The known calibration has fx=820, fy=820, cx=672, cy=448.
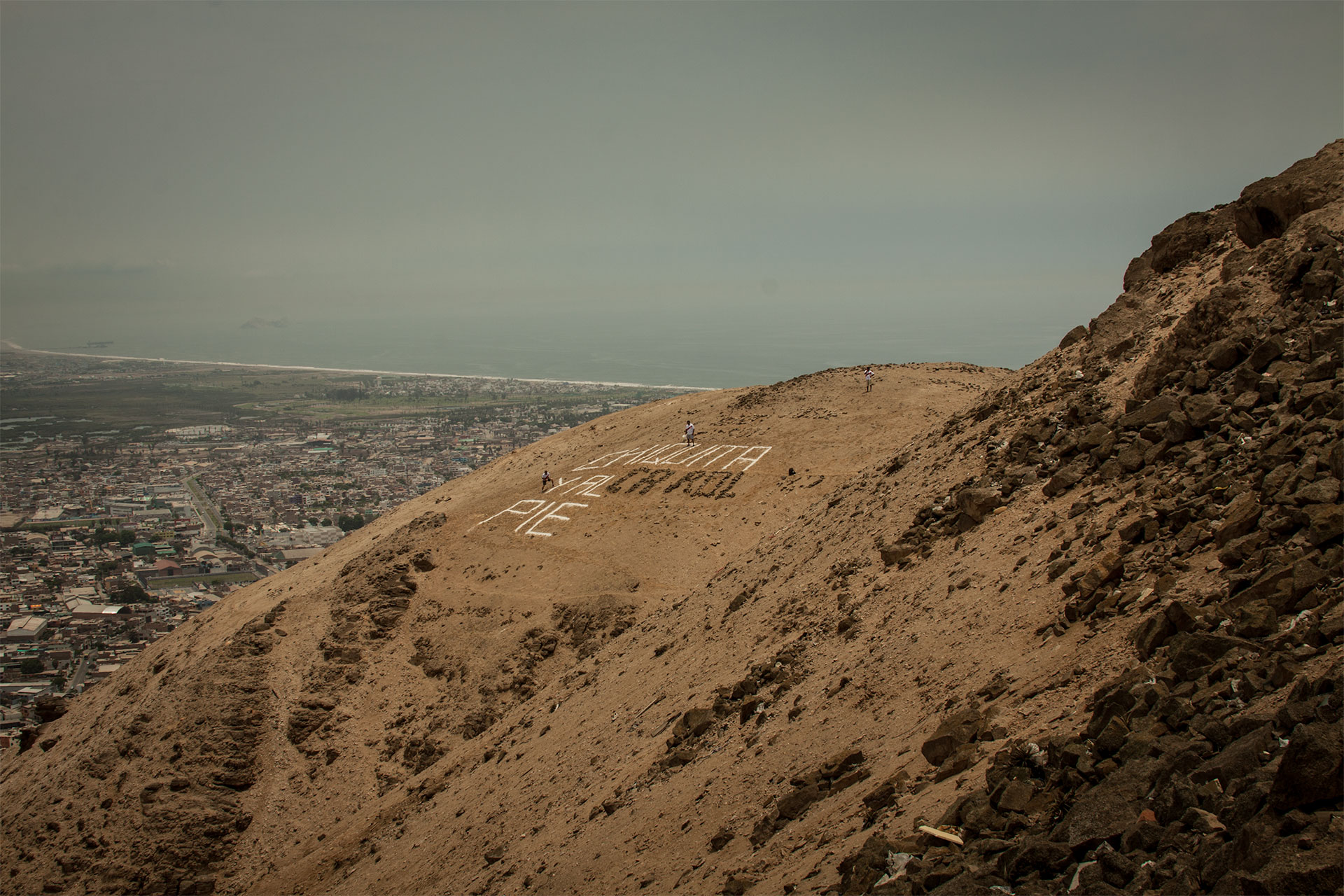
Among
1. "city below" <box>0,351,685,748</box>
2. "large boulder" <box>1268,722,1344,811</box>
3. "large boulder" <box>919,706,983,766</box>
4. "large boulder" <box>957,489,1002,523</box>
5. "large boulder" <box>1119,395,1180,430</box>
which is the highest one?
"large boulder" <box>1119,395,1180,430</box>

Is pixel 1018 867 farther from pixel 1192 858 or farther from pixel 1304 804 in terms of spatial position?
pixel 1304 804

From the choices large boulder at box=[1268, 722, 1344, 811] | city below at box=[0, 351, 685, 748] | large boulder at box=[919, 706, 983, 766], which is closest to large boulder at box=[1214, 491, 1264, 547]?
large boulder at box=[919, 706, 983, 766]

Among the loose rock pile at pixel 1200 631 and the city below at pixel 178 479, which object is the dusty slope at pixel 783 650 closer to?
the loose rock pile at pixel 1200 631

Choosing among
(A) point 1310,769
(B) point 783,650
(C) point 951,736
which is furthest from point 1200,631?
(B) point 783,650

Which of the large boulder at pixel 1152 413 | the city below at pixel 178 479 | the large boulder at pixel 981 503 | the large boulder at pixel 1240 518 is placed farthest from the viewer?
the city below at pixel 178 479

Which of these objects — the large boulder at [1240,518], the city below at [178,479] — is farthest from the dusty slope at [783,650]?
the city below at [178,479]

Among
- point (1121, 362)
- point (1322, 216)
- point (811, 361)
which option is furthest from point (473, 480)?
point (811, 361)

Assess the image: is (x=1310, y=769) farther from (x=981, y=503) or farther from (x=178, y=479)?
(x=178, y=479)

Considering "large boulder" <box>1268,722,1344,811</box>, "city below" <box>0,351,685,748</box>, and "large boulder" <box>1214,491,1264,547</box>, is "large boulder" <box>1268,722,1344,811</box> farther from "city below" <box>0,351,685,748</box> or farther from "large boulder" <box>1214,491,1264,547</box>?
"city below" <box>0,351,685,748</box>
